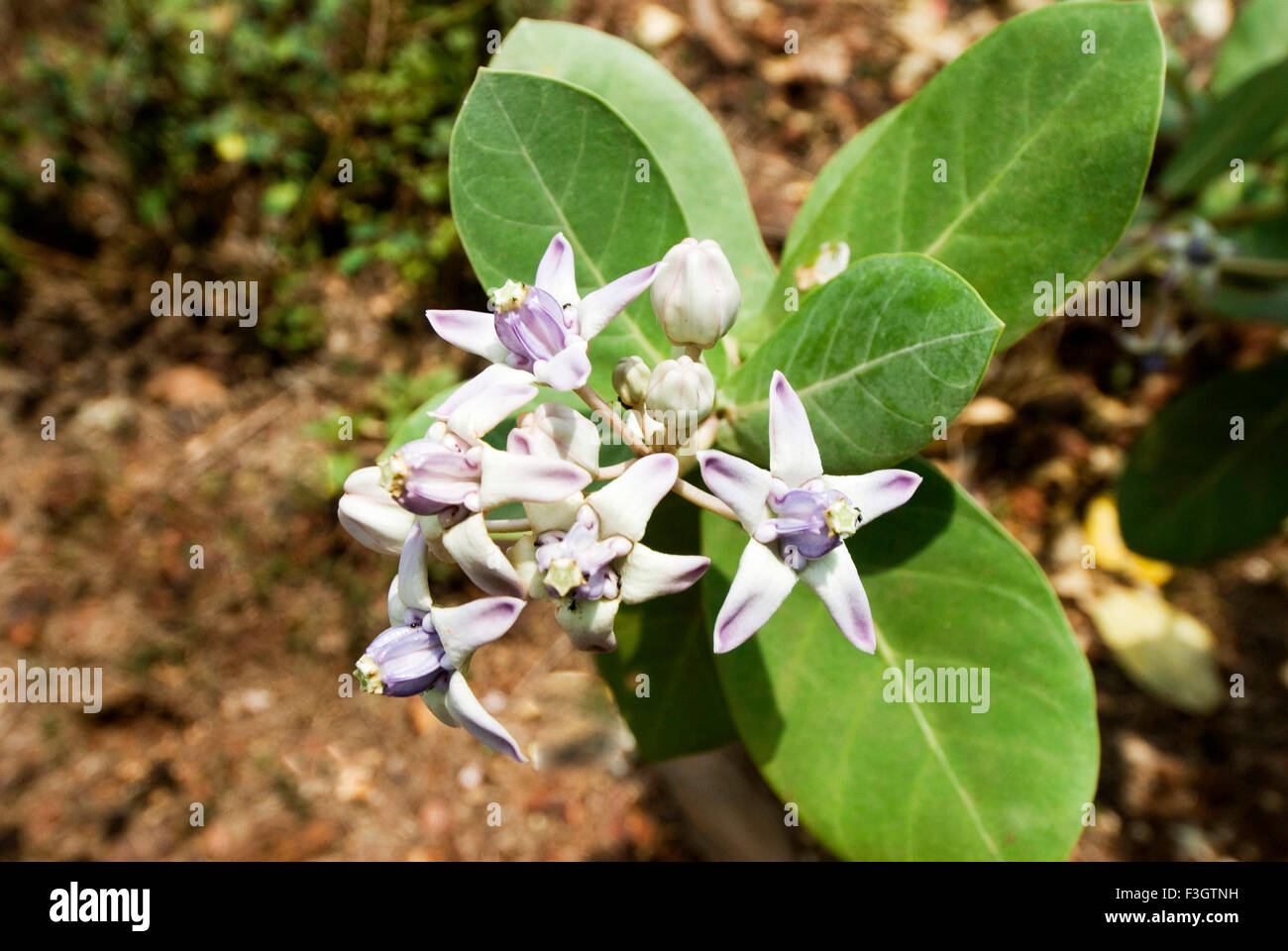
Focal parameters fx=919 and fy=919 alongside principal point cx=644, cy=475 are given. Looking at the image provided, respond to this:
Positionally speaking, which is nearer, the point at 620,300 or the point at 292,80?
the point at 620,300

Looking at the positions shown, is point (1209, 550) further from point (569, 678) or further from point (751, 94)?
point (751, 94)

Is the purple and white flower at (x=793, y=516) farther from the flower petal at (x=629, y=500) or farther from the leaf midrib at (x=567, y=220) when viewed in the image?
the leaf midrib at (x=567, y=220)

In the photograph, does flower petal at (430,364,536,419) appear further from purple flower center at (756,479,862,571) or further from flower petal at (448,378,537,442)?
purple flower center at (756,479,862,571)

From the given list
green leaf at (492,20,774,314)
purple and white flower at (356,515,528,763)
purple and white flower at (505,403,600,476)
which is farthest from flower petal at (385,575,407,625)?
green leaf at (492,20,774,314)

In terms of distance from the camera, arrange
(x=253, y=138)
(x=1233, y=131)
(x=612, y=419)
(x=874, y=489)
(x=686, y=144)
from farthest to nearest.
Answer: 1. (x=253, y=138)
2. (x=1233, y=131)
3. (x=686, y=144)
4. (x=612, y=419)
5. (x=874, y=489)

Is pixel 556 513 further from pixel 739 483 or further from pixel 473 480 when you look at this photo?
pixel 739 483

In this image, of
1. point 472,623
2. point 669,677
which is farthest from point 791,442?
point 669,677

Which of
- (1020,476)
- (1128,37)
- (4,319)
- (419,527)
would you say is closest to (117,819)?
(4,319)
